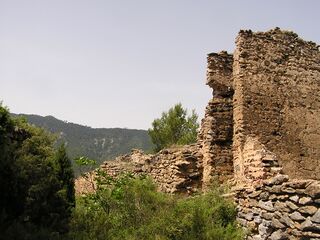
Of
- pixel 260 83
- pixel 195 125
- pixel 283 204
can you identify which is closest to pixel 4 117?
pixel 260 83

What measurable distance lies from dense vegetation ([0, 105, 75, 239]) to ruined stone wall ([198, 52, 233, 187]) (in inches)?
143

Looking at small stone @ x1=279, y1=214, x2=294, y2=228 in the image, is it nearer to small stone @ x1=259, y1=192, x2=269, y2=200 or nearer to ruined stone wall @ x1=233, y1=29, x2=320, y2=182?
small stone @ x1=259, y1=192, x2=269, y2=200

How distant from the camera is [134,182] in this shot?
31.9ft

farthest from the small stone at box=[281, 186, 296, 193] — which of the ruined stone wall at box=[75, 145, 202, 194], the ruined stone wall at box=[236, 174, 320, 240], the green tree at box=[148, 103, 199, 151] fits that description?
the green tree at box=[148, 103, 199, 151]

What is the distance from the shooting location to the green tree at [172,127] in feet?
92.0

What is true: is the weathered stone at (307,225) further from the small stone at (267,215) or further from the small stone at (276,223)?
the small stone at (267,215)

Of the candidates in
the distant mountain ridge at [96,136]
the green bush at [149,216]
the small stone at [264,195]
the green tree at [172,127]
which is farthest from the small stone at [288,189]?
the distant mountain ridge at [96,136]

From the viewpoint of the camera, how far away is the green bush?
7.31 meters

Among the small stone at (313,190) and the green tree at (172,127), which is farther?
the green tree at (172,127)

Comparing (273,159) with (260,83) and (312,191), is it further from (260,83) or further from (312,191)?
(312,191)

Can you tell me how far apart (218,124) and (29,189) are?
16.0ft

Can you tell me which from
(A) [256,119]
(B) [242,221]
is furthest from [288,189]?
(A) [256,119]

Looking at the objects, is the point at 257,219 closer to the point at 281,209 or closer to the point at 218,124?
the point at 281,209

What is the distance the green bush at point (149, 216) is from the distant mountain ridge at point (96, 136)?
3207 inches
